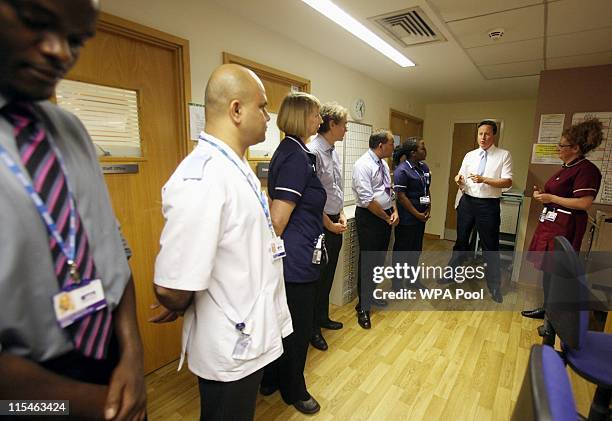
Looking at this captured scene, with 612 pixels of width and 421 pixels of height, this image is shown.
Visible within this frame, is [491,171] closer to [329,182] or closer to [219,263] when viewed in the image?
[329,182]

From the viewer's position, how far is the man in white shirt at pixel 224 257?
0.81 m

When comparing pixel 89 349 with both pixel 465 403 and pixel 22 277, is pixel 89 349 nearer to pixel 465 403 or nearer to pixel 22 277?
pixel 22 277

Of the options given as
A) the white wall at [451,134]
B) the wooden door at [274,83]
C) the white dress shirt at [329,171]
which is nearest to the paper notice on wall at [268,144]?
the wooden door at [274,83]

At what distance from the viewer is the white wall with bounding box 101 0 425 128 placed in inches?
67.0

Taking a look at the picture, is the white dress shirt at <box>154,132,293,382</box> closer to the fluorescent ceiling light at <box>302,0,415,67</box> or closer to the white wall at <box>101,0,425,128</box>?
the white wall at <box>101,0,425,128</box>

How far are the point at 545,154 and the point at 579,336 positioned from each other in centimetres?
263

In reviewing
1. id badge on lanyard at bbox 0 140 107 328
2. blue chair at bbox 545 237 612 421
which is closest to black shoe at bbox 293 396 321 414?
blue chair at bbox 545 237 612 421

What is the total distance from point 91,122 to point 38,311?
148cm

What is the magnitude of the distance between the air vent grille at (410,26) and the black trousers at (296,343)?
1906 millimetres

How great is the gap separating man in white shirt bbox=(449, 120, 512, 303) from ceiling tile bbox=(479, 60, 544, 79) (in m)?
0.71

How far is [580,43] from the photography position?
2.56 m

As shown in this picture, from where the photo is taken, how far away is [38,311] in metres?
0.47

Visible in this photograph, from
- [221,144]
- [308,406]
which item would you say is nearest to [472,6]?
[221,144]

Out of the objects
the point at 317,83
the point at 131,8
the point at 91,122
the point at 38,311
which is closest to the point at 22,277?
the point at 38,311
